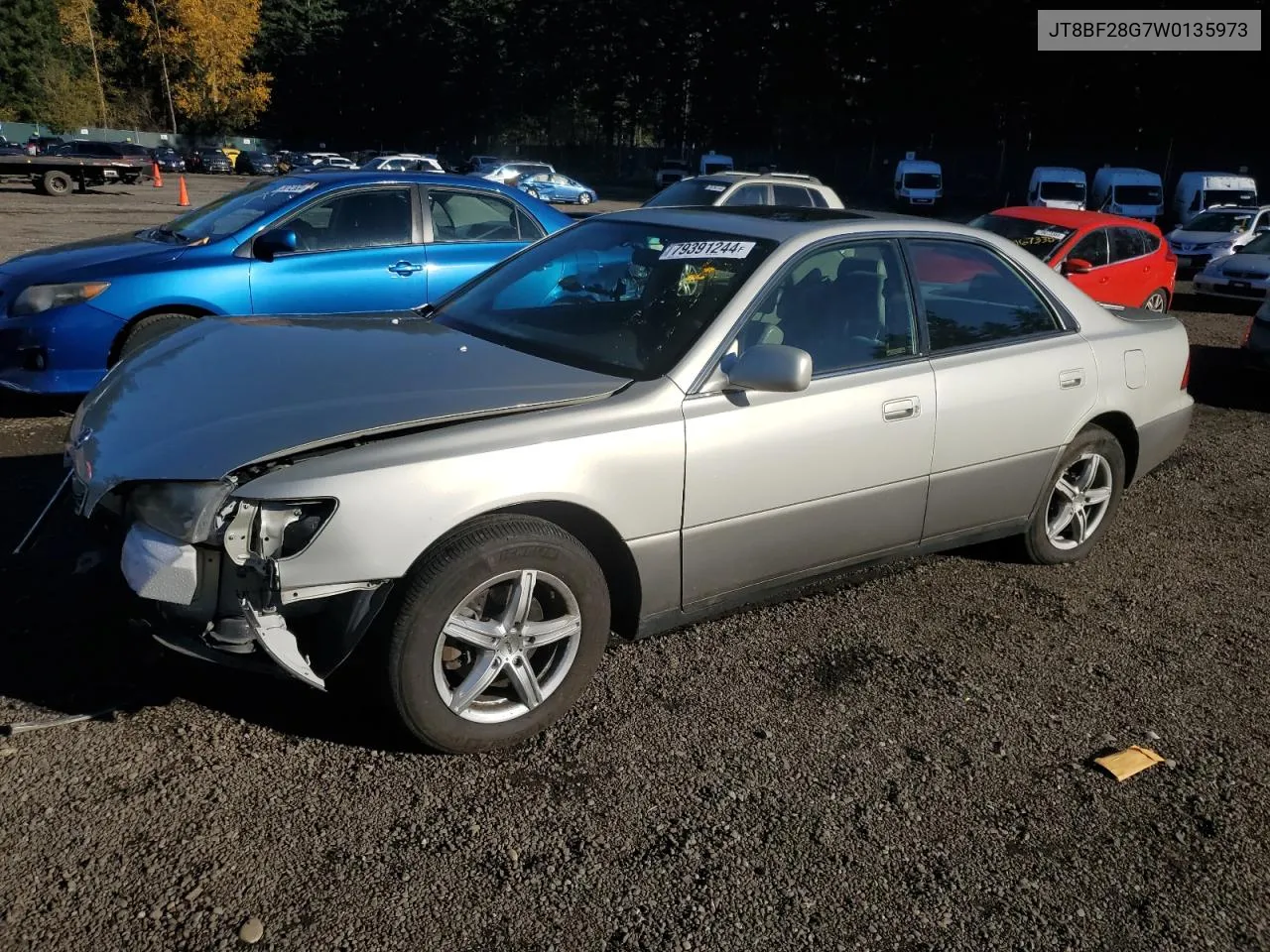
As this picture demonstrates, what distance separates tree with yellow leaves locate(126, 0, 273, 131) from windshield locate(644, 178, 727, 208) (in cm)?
6454

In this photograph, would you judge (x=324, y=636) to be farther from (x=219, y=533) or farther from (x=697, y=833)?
(x=697, y=833)

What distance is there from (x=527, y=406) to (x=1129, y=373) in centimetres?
306

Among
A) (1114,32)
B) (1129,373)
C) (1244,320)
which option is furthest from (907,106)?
(1129,373)

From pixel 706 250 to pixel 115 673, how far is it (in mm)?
2541

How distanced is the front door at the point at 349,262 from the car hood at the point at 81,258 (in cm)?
66

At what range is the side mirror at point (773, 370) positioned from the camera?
310 centimetres

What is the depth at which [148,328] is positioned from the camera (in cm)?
610

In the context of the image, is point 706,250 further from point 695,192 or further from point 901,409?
point 695,192

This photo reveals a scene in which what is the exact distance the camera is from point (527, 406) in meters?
2.97

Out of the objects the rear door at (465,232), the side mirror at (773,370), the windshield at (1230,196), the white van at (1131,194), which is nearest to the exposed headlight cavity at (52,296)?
the rear door at (465,232)

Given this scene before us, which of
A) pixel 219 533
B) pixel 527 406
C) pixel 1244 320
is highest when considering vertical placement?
pixel 527 406

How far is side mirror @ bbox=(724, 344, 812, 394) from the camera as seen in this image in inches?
122

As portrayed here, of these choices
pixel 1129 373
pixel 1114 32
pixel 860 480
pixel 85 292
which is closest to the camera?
pixel 860 480

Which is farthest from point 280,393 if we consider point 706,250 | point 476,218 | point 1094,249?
point 1094,249
